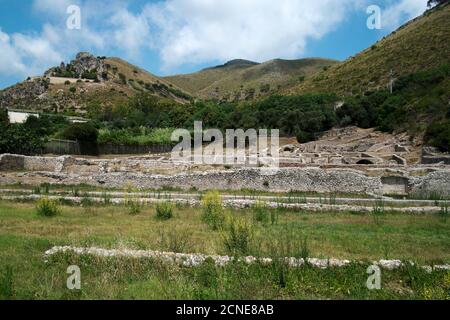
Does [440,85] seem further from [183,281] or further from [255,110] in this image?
[183,281]

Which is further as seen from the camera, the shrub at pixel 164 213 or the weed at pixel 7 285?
the shrub at pixel 164 213

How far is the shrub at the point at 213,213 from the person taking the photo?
523 inches

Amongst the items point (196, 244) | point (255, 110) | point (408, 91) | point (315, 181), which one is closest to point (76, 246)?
point (196, 244)

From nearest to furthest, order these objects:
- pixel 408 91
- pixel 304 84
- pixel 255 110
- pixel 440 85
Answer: pixel 440 85
pixel 408 91
pixel 255 110
pixel 304 84

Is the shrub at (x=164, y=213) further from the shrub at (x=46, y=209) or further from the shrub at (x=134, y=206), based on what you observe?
the shrub at (x=46, y=209)

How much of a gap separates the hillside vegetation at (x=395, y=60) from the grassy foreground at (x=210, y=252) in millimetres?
63322

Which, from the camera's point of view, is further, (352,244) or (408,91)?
(408,91)

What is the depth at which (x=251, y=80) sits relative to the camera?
166 meters

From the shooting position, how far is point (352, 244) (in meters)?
10.9

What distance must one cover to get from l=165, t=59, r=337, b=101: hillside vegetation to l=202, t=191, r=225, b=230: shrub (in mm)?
119256

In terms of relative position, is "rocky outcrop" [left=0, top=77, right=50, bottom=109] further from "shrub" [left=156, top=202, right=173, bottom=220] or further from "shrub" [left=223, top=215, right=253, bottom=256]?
"shrub" [left=223, top=215, right=253, bottom=256]

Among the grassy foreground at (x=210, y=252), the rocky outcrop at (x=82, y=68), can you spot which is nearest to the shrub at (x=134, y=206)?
the grassy foreground at (x=210, y=252)

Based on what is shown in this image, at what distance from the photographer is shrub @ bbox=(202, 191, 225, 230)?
1329 centimetres

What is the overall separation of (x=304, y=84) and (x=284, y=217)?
8620 cm
